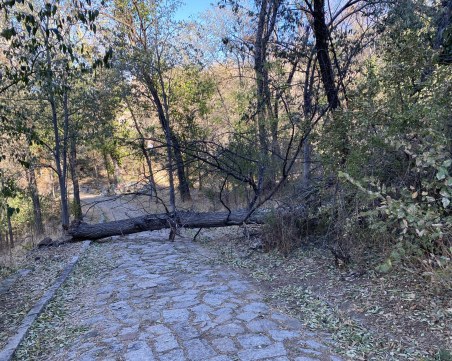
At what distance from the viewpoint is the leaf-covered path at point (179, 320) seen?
3.19m

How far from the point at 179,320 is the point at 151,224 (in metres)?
4.76

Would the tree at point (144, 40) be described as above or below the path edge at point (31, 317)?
above

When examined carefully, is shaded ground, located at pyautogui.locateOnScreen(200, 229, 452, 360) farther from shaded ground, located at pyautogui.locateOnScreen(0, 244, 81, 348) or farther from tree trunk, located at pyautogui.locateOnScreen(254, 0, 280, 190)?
tree trunk, located at pyautogui.locateOnScreen(254, 0, 280, 190)

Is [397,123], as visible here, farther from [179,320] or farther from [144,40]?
[144,40]

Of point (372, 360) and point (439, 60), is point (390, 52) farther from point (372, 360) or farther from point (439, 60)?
point (372, 360)

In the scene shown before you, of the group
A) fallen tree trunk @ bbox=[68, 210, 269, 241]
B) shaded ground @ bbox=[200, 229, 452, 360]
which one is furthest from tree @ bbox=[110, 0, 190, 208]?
shaded ground @ bbox=[200, 229, 452, 360]

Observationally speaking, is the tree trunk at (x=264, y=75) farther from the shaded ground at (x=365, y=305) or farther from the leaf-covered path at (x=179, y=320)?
the leaf-covered path at (x=179, y=320)

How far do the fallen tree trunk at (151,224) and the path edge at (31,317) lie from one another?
2157 mm

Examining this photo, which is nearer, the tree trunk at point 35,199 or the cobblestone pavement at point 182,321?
the cobblestone pavement at point 182,321

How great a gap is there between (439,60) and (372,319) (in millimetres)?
3293

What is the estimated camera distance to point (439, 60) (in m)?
4.73

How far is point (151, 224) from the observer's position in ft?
27.8

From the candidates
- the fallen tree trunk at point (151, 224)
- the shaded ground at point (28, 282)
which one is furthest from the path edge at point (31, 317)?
the fallen tree trunk at point (151, 224)

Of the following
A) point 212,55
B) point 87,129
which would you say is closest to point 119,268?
point 87,129
